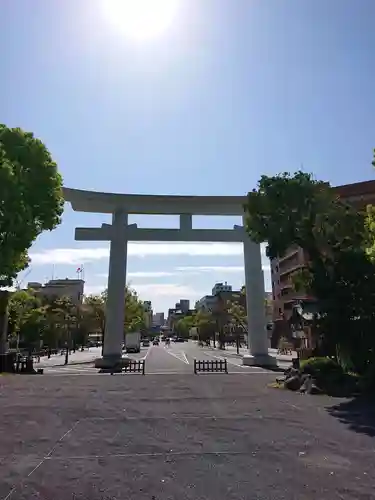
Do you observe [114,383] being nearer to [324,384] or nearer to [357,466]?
[324,384]

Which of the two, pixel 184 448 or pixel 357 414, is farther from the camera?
pixel 357 414

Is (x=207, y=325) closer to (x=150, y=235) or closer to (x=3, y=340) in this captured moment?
(x=150, y=235)

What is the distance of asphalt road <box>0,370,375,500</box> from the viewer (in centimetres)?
562

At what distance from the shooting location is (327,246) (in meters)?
16.5

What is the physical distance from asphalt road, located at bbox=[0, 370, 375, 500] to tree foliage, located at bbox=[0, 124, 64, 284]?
6.30 metres

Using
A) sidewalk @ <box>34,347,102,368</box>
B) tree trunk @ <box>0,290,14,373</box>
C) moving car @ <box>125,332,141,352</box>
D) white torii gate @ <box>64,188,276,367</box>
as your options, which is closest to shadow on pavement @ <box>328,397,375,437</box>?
white torii gate @ <box>64,188,276,367</box>

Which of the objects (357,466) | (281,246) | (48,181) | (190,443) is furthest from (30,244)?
(357,466)

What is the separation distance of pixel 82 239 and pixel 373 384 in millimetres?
20408

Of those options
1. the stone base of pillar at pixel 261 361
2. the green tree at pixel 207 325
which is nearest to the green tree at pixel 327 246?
the stone base of pillar at pixel 261 361

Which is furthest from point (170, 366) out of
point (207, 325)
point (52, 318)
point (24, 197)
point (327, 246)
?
point (207, 325)

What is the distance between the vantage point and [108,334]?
1129 inches

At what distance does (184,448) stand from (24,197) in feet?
45.1

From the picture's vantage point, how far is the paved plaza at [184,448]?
5.62 meters

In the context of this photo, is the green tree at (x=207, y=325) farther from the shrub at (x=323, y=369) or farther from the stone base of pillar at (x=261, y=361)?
the shrub at (x=323, y=369)
